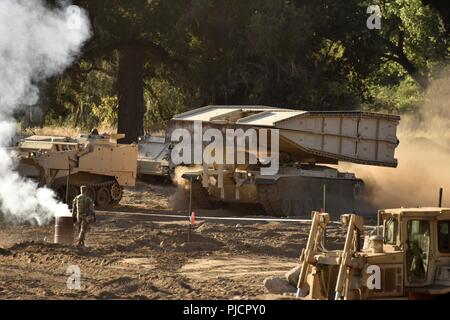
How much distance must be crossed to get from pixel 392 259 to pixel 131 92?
30.8 meters

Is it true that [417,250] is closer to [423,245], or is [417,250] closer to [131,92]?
[423,245]

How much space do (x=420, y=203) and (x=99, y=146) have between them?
9767mm

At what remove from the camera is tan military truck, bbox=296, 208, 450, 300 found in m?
14.8

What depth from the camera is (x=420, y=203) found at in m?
34.9

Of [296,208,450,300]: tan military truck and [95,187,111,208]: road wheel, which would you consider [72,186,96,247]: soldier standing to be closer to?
[95,187,111,208]: road wheel

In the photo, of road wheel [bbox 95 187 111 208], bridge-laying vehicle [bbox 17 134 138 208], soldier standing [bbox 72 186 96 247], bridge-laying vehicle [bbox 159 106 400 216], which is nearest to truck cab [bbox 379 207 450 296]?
soldier standing [bbox 72 186 96 247]

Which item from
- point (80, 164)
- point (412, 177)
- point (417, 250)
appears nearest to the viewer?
point (417, 250)

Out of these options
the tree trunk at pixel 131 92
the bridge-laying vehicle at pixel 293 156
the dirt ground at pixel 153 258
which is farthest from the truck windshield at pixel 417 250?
the tree trunk at pixel 131 92

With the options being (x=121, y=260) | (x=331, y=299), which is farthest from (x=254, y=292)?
(x=121, y=260)

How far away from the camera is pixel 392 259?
14898 millimetres

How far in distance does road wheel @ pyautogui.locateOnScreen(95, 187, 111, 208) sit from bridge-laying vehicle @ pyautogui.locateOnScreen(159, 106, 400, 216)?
2.38 meters

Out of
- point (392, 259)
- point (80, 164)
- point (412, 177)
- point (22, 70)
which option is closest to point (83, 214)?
point (80, 164)
